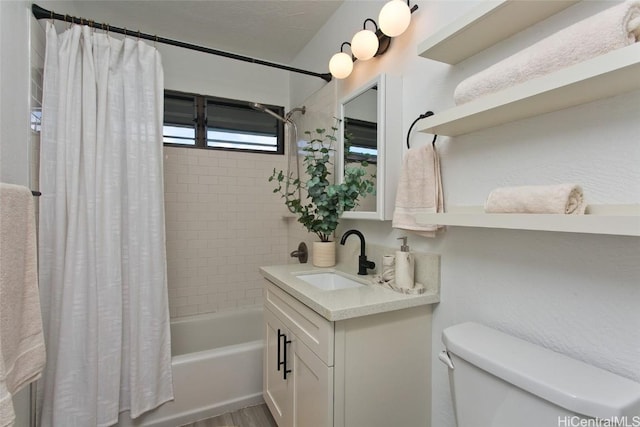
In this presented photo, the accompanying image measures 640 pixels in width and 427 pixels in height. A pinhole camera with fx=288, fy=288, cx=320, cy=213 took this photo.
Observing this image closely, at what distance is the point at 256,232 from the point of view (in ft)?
Answer: 8.20

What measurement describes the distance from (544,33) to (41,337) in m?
1.78

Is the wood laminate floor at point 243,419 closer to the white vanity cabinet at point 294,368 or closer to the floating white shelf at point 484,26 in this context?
the white vanity cabinet at point 294,368

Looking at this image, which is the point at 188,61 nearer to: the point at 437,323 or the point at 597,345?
the point at 437,323

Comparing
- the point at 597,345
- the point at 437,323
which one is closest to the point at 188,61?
the point at 437,323

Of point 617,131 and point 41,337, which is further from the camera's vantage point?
point 41,337

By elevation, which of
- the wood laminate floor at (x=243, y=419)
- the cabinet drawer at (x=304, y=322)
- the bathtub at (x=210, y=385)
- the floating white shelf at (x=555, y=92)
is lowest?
the wood laminate floor at (x=243, y=419)

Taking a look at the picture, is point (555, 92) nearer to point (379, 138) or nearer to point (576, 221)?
point (576, 221)

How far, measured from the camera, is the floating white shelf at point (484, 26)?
0.77 metres

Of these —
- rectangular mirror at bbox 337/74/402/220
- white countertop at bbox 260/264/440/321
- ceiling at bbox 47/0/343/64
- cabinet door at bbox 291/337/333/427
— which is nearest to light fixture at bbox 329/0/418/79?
rectangular mirror at bbox 337/74/402/220

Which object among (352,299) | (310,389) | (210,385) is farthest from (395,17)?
(210,385)

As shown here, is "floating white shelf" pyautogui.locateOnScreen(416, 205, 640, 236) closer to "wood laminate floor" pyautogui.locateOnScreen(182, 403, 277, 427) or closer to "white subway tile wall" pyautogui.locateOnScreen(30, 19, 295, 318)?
"wood laminate floor" pyautogui.locateOnScreen(182, 403, 277, 427)

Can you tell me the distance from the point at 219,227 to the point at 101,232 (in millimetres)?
928

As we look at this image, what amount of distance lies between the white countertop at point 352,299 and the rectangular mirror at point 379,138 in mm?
358

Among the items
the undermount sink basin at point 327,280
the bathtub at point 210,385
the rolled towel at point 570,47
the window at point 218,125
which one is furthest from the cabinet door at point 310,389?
the window at point 218,125
